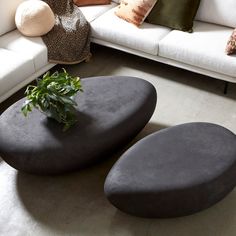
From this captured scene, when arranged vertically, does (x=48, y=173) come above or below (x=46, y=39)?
below

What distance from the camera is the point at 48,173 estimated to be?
207cm

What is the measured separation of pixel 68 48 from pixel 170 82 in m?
0.89

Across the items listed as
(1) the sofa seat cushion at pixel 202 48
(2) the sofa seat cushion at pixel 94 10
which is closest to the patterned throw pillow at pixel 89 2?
(2) the sofa seat cushion at pixel 94 10

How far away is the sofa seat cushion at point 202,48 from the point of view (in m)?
2.58

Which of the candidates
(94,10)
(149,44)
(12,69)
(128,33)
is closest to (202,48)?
(149,44)

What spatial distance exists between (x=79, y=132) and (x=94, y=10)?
1616 millimetres

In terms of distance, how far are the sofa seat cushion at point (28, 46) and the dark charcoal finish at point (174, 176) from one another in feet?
3.96

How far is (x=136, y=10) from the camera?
2.95 meters

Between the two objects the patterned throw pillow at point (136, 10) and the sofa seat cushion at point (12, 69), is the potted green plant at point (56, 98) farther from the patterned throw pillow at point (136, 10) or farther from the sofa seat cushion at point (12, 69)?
the patterned throw pillow at point (136, 10)

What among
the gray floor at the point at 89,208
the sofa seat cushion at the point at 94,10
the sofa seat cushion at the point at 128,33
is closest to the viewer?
the gray floor at the point at 89,208

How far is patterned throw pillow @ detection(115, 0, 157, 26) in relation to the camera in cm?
293

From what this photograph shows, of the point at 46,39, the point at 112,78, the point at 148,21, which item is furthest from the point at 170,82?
the point at 46,39

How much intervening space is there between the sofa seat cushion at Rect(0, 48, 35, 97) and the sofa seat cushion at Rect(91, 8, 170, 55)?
0.70 m

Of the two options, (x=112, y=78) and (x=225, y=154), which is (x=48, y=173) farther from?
(x=225, y=154)
